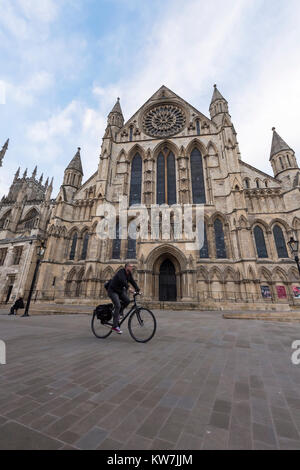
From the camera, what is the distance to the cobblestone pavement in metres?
1.30

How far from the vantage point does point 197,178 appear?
20.8 meters

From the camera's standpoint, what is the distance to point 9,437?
4.12 ft

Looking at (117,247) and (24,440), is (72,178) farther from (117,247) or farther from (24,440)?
(24,440)

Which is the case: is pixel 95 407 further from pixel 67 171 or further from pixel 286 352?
pixel 67 171

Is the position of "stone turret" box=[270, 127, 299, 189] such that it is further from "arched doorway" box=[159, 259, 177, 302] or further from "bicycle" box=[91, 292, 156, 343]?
"bicycle" box=[91, 292, 156, 343]

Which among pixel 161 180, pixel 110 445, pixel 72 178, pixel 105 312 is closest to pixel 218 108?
pixel 161 180

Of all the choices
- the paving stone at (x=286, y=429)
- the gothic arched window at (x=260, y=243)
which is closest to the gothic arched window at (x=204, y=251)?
the gothic arched window at (x=260, y=243)

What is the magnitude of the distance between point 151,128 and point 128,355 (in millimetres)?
26543

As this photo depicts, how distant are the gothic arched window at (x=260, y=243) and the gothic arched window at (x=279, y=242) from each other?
1073mm

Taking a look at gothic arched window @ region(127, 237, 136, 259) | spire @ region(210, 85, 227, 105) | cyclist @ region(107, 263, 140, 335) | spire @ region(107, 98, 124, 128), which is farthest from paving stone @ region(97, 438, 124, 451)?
spire @ region(210, 85, 227, 105)

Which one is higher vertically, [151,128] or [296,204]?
[151,128]

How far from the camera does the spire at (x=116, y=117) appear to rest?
25422 millimetres

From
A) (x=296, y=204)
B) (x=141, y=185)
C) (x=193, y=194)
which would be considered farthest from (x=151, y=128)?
(x=296, y=204)

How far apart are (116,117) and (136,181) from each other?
36.6 ft
